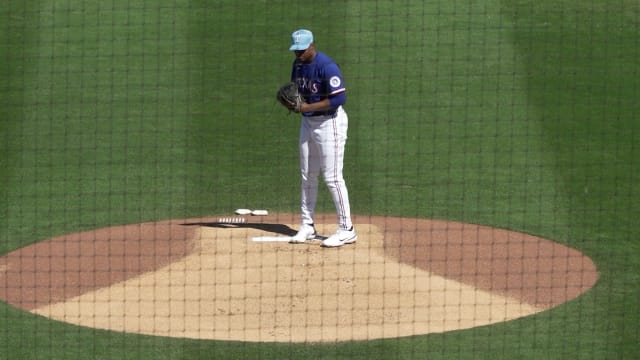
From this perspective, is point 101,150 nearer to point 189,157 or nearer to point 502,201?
point 189,157

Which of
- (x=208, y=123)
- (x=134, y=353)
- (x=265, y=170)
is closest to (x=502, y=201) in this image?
(x=265, y=170)

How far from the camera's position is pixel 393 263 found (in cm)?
1316

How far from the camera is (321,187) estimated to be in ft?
52.9

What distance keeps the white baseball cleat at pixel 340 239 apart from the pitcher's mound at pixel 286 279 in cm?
8

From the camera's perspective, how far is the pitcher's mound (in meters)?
12.0

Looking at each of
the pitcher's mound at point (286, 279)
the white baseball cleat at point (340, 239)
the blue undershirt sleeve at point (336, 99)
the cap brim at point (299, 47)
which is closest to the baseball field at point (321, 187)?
the pitcher's mound at point (286, 279)

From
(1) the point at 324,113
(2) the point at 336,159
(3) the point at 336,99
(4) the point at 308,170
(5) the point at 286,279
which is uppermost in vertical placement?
(3) the point at 336,99

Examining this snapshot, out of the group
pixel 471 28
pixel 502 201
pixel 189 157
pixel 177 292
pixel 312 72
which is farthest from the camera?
pixel 471 28

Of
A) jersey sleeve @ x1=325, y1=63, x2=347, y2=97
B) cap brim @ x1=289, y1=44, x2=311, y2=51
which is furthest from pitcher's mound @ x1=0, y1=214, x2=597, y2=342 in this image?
cap brim @ x1=289, y1=44, x2=311, y2=51

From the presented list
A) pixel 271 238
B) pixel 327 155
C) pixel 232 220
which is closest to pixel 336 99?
pixel 327 155

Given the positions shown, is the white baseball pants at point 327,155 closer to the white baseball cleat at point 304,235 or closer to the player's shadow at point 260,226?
the white baseball cleat at point 304,235

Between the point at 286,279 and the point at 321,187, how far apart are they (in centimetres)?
352

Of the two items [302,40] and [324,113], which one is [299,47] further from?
[324,113]

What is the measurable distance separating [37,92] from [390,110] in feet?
14.0
